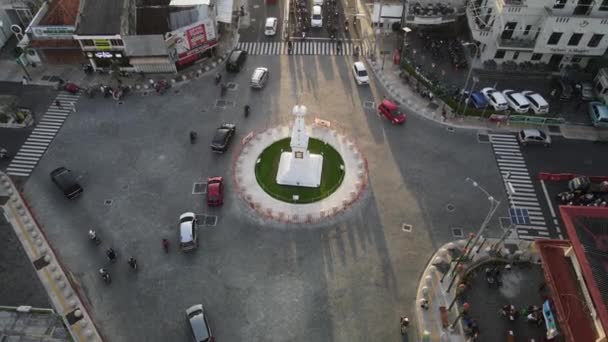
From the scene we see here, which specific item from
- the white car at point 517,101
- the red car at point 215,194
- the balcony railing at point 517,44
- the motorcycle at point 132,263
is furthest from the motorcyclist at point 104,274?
the balcony railing at point 517,44

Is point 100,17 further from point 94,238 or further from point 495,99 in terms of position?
point 495,99

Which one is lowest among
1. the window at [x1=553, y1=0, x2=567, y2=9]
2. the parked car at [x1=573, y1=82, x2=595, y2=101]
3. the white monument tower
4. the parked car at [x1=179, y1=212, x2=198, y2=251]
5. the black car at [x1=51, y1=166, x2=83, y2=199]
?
the parked car at [x1=179, y1=212, x2=198, y2=251]

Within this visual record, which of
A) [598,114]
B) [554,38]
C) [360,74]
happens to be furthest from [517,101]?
[360,74]

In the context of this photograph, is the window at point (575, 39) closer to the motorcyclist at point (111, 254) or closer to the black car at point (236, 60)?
the black car at point (236, 60)

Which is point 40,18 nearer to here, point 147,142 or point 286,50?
point 147,142

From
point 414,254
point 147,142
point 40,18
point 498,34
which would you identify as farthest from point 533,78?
point 40,18

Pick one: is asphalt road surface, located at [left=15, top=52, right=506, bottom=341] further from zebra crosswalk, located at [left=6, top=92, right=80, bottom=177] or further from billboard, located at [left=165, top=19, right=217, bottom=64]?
billboard, located at [left=165, top=19, right=217, bottom=64]

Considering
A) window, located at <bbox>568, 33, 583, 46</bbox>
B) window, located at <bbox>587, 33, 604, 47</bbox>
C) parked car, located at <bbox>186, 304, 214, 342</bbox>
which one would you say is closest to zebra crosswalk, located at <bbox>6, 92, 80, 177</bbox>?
parked car, located at <bbox>186, 304, 214, 342</bbox>

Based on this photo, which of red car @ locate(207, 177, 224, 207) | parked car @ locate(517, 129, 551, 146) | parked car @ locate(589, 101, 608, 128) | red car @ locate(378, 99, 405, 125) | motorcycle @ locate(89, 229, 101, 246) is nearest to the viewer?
motorcycle @ locate(89, 229, 101, 246)
